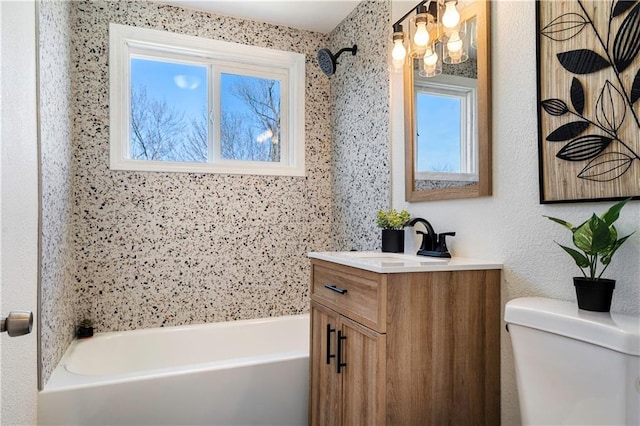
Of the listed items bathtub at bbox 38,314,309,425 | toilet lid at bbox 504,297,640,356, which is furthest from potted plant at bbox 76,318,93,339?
toilet lid at bbox 504,297,640,356

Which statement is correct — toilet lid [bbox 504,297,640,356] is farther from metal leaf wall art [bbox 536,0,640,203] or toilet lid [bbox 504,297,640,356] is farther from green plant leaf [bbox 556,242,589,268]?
metal leaf wall art [bbox 536,0,640,203]

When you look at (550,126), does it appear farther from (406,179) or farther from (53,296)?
(53,296)

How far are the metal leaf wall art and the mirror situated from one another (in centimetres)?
25

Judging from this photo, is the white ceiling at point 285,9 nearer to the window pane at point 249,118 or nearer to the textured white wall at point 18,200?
the window pane at point 249,118

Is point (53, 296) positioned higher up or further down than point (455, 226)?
further down

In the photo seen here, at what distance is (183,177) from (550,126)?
2091 millimetres

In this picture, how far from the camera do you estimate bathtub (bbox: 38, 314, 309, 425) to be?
5.37ft

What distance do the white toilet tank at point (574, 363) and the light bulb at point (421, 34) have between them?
1.17 m

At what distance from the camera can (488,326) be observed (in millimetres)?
1375

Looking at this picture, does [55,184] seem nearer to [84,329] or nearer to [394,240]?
[84,329]

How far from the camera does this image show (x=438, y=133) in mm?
1775

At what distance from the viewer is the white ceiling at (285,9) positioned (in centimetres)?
244

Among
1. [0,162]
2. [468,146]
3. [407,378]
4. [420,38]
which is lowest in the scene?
[407,378]

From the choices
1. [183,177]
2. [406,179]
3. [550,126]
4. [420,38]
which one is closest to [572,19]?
[550,126]
